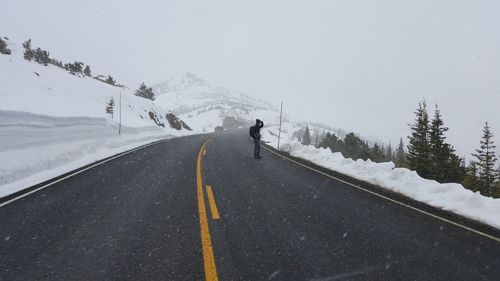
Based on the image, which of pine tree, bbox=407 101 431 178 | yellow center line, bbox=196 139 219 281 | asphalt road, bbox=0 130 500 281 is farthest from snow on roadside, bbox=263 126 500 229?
pine tree, bbox=407 101 431 178

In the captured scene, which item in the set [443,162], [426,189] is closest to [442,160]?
[443,162]

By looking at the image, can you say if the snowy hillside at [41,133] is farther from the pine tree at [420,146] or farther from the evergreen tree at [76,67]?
the pine tree at [420,146]

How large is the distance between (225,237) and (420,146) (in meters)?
40.4

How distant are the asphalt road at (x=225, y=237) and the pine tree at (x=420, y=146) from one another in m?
34.8

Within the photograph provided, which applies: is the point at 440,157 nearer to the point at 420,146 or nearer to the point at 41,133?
the point at 420,146

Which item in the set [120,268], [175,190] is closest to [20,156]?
[175,190]

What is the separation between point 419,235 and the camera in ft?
17.7

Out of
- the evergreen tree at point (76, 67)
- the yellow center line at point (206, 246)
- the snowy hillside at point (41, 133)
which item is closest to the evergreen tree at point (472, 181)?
the snowy hillside at point (41, 133)

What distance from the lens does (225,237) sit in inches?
188

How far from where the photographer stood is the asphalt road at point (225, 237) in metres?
3.80

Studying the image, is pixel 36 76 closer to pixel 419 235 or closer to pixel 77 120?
pixel 77 120

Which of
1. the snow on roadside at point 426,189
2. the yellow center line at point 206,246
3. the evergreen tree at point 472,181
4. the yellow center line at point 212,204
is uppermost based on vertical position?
the snow on roadside at point 426,189

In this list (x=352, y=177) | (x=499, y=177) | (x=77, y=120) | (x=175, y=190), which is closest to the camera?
(x=175, y=190)

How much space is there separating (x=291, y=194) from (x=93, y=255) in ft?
15.8
